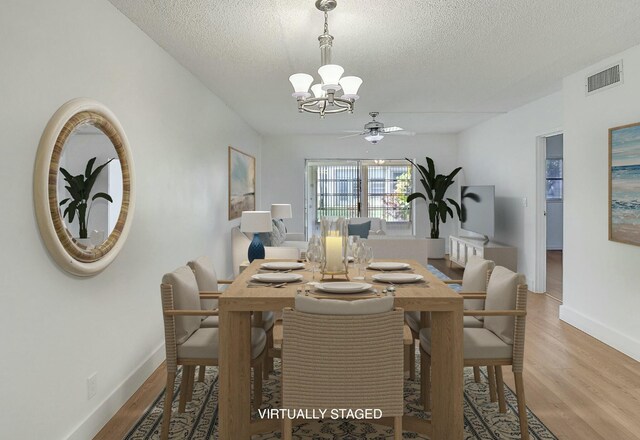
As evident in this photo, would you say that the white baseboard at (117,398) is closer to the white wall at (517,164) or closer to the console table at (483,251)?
the console table at (483,251)

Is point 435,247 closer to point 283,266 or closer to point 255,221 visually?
point 255,221

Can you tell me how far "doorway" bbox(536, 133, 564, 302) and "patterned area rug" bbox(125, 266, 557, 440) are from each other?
3.37m

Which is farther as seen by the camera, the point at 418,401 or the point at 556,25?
the point at 556,25

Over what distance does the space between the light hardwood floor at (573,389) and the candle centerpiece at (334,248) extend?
1.39 meters

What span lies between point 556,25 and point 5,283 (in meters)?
3.51

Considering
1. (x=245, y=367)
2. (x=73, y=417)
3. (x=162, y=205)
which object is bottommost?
(x=73, y=417)

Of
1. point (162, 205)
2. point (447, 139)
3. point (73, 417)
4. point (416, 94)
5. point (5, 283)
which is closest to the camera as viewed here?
point (5, 283)

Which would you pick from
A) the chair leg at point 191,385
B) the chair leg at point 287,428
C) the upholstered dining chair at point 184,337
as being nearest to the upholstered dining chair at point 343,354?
the chair leg at point 287,428

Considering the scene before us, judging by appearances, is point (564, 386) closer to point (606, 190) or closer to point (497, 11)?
point (606, 190)

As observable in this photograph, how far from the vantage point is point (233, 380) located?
90.3 inches

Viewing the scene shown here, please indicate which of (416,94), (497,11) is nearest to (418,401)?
(497,11)

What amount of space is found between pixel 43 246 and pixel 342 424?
1771 millimetres

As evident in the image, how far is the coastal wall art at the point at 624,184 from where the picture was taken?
11.8 ft

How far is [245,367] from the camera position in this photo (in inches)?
91.7
